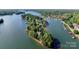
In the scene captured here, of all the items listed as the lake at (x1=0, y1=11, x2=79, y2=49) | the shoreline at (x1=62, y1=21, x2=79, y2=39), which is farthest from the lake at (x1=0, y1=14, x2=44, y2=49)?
Result: the shoreline at (x1=62, y1=21, x2=79, y2=39)

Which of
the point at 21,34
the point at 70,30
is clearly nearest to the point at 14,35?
the point at 21,34

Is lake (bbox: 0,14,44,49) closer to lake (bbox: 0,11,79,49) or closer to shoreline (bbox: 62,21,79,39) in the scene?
lake (bbox: 0,11,79,49)

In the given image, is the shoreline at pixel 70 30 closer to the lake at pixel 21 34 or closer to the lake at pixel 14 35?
the lake at pixel 21 34

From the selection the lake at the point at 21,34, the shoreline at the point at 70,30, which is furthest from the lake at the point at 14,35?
the shoreline at the point at 70,30

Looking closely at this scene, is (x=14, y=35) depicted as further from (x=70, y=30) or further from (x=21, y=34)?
(x=70, y=30)
